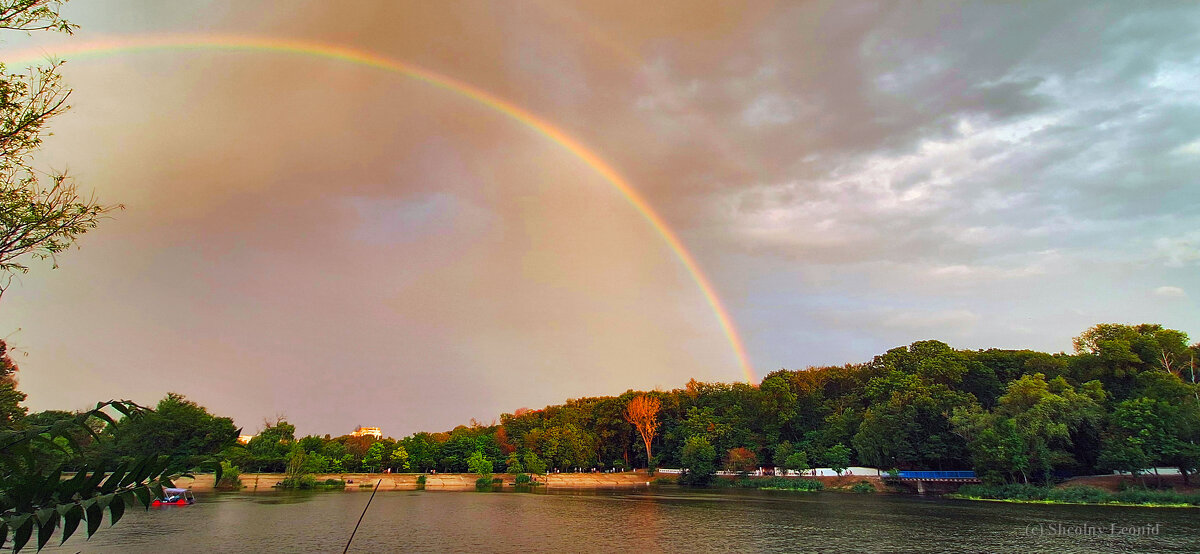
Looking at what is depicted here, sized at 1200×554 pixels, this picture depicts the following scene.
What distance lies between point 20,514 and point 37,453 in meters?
1.42

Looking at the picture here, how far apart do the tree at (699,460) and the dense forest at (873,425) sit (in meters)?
0.24

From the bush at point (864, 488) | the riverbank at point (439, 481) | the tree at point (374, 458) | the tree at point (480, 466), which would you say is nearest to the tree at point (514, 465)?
the riverbank at point (439, 481)

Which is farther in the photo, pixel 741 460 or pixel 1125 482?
pixel 741 460

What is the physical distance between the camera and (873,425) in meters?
72.2

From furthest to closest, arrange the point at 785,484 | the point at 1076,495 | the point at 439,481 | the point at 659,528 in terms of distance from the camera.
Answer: the point at 439,481
the point at 785,484
the point at 1076,495
the point at 659,528

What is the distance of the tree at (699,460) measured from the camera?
90.3 meters

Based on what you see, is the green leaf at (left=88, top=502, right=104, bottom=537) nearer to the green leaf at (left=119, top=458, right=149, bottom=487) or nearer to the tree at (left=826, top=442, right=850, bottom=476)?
the green leaf at (left=119, top=458, right=149, bottom=487)

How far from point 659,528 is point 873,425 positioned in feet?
143

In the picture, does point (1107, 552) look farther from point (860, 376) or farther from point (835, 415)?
point (860, 376)

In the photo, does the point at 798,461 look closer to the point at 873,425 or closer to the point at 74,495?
the point at 873,425

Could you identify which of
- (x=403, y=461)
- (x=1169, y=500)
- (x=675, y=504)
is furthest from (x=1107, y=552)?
(x=403, y=461)

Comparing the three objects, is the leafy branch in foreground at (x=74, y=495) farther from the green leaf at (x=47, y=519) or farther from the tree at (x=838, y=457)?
the tree at (x=838, y=457)

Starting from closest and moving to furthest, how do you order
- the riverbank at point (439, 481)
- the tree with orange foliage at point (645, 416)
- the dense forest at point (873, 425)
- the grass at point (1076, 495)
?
the grass at point (1076, 495)
the dense forest at point (873, 425)
the riverbank at point (439, 481)
the tree with orange foliage at point (645, 416)

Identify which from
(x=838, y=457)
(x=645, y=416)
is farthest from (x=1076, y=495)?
(x=645, y=416)
